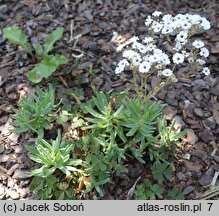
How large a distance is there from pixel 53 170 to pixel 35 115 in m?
0.43

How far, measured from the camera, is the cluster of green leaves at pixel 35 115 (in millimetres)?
2922

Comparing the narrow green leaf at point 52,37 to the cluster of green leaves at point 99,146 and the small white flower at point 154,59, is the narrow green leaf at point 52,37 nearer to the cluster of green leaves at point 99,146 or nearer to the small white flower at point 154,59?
the cluster of green leaves at point 99,146

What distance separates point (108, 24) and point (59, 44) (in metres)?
0.46

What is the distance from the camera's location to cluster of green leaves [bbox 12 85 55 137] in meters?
2.92

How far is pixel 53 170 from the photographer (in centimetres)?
270

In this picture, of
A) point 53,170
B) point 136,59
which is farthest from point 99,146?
point 136,59

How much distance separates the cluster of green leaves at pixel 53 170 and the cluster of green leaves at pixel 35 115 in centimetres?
20

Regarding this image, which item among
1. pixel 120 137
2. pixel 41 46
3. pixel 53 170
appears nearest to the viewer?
pixel 53 170

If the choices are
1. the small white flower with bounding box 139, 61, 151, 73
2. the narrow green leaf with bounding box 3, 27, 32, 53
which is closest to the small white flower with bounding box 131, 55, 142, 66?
the small white flower with bounding box 139, 61, 151, 73

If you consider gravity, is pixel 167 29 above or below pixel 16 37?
above

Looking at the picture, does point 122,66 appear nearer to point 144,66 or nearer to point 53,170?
point 144,66

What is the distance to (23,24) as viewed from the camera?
3844 mm

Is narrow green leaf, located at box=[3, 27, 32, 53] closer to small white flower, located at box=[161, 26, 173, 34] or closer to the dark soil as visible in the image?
the dark soil

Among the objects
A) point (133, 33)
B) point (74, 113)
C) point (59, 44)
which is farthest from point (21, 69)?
point (133, 33)
